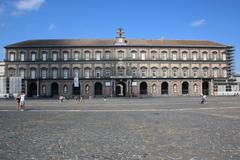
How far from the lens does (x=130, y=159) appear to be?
5.47 m

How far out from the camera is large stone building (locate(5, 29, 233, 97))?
67.6 m

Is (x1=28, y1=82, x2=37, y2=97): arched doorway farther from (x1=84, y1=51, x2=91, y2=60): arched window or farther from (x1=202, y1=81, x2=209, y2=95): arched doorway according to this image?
(x1=202, y1=81, x2=209, y2=95): arched doorway

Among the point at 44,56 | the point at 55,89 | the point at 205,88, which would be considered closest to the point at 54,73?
the point at 55,89

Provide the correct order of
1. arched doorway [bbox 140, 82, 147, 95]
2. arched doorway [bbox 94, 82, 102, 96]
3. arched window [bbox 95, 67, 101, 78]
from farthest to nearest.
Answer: arched doorway [bbox 140, 82, 147, 95], arched doorway [bbox 94, 82, 102, 96], arched window [bbox 95, 67, 101, 78]

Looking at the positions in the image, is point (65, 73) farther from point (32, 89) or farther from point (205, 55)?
point (205, 55)

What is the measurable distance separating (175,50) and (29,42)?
35.7 meters

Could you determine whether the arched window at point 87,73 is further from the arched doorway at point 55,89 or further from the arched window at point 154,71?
the arched window at point 154,71

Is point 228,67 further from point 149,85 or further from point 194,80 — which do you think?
point 149,85

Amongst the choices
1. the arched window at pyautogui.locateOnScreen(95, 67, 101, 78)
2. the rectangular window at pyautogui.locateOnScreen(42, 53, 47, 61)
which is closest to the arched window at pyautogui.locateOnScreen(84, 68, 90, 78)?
the arched window at pyautogui.locateOnScreen(95, 67, 101, 78)

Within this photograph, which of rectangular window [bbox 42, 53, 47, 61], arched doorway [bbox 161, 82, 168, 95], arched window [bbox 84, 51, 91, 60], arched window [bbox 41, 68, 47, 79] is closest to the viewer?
arched window [bbox 41, 68, 47, 79]

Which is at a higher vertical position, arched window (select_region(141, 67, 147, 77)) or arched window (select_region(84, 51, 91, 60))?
arched window (select_region(84, 51, 91, 60))

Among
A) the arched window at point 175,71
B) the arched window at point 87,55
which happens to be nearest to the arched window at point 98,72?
the arched window at point 87,55

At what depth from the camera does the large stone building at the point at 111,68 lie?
67562 mm

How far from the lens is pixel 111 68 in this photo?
224 ft
